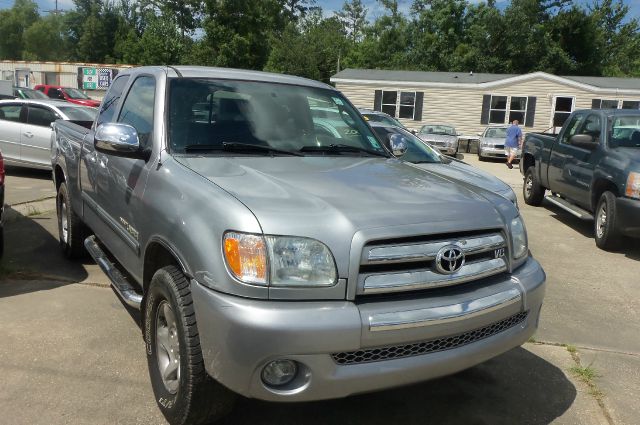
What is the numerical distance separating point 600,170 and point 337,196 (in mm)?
6145

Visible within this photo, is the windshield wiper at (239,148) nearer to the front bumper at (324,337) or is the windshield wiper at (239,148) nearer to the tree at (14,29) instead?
the front bumper at (324,337)

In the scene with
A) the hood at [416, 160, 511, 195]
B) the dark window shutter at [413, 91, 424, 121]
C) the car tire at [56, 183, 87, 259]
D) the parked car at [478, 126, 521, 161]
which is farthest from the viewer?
the dark window shutter at [413, 91, 424, 121]

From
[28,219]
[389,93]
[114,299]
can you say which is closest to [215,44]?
[389,93]

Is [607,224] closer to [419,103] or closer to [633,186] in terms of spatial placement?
[633,186]

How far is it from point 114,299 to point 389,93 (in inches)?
991

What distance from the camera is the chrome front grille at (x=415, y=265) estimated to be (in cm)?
252

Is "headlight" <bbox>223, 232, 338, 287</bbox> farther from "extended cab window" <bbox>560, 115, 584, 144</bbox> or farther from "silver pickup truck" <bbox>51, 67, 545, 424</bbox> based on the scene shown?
"extended cab window" <bbox>560, 115, 584, 144</bbox>

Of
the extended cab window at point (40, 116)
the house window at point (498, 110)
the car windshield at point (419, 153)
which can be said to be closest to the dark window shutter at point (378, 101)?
the house window at point (498, 110)

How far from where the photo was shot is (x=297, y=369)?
2.46 metres

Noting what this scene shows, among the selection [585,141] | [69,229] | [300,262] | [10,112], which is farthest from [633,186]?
[10,112]

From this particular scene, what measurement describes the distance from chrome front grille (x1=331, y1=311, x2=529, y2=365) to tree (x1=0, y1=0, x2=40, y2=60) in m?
104

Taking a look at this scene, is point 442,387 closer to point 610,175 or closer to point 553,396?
point 553,396

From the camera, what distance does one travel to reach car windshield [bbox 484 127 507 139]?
76.9 ft

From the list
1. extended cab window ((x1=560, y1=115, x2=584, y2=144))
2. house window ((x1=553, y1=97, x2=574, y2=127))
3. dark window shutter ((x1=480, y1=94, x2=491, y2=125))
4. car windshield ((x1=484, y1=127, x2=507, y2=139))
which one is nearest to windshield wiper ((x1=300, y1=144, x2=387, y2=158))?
extended cab window ((x1=560, y1=115, x2=584, y2=144))
